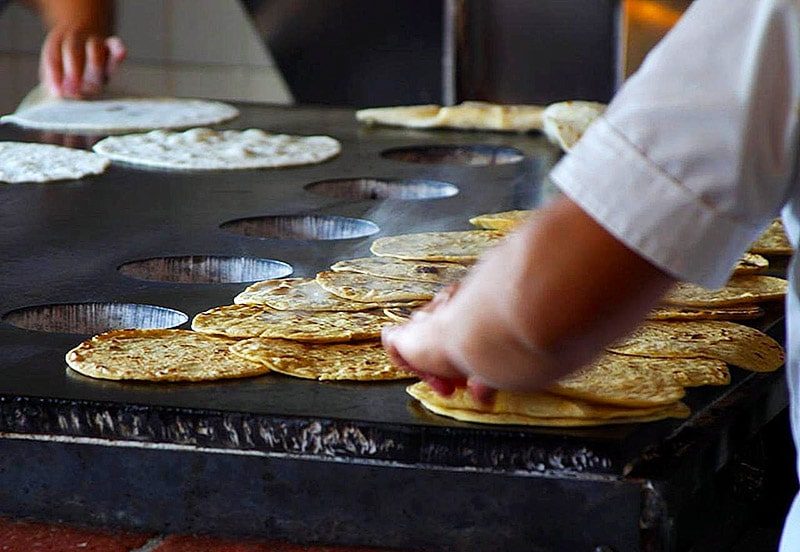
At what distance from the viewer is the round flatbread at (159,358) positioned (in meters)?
1.31

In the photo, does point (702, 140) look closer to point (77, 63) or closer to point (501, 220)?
point (501, 220)

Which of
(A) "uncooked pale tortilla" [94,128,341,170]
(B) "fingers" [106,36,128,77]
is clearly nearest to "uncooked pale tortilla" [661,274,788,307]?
(A) "uncooked pale tortilla" [94,128,341,170]

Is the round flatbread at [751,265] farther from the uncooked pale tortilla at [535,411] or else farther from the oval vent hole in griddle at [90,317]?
the oval vent hole in griddle at [90,317]

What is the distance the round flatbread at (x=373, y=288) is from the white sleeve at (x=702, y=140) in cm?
86

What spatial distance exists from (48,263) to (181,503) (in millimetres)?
796

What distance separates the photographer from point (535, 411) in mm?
1169

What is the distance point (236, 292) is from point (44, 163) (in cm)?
115

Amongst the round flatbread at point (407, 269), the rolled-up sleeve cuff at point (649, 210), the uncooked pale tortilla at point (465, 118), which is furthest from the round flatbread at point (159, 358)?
the uncooked pale tortilla at point (465, 118)

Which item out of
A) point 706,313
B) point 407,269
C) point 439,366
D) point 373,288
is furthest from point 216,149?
point 439,366

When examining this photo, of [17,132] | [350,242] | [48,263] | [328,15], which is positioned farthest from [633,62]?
[48,263]

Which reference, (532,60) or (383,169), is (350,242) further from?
(532,60)

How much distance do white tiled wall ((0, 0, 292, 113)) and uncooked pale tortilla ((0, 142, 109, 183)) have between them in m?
3.22

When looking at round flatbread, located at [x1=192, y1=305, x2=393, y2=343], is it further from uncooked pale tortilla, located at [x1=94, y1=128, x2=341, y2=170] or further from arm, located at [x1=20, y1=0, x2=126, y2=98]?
arm, located at [x1=20, y1=0, x2=126, y2=98]

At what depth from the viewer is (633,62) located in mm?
4438
